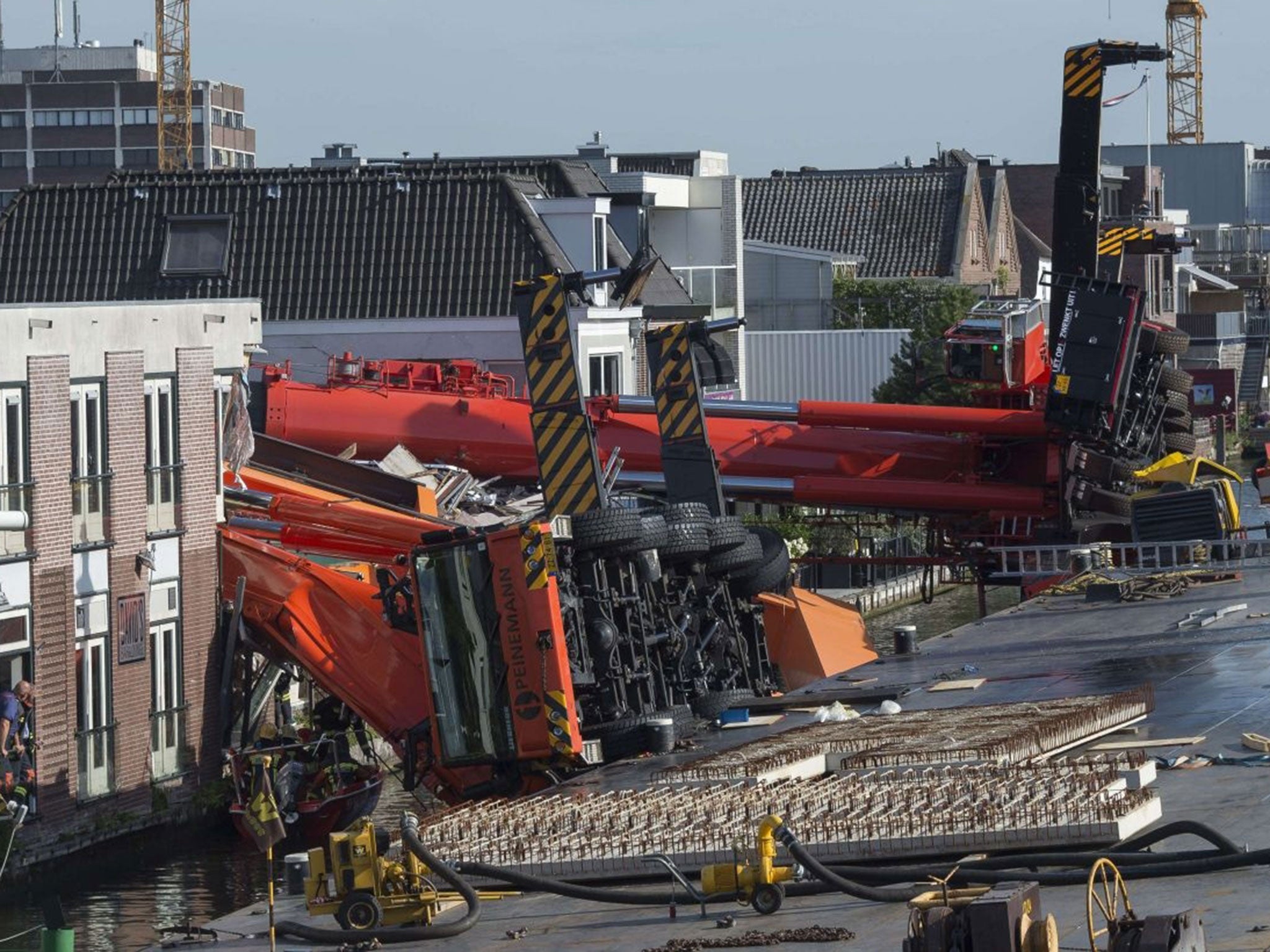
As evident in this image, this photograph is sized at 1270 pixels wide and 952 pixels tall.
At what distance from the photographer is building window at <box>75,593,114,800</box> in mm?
25734

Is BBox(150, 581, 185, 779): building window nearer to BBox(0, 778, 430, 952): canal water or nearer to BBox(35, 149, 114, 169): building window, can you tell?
BBox(0, 778, 430, 952): canal water

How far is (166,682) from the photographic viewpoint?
2788 cm

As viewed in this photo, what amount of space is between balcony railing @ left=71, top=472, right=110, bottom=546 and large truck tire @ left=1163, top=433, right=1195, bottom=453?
18061 millimetres

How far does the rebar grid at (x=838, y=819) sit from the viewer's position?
1510 centimetres

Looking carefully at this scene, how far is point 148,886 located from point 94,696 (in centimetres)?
279

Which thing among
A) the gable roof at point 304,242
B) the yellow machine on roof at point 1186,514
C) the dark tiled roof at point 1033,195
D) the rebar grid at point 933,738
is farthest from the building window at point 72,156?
the rebar grid at point 933,738

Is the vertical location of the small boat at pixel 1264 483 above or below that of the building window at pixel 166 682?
above

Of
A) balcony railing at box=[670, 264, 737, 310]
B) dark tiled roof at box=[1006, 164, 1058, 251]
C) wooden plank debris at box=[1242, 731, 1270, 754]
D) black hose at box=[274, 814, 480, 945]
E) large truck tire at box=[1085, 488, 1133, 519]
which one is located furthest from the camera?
dark tiled roof at box=[1006, 164, 1058, 251]

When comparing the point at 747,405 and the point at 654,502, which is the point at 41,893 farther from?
the point at 747,405

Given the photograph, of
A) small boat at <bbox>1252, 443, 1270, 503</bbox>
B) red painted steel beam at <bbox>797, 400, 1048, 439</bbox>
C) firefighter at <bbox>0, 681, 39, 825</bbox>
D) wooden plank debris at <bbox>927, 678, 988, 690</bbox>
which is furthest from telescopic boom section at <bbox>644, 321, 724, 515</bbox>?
firefighter at <bbox>0, 681, 39, 825</bbox>

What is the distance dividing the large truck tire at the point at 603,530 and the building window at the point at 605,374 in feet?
66.0

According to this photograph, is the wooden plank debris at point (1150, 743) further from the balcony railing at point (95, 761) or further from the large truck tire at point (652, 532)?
the balcony railing at point (95, 761)

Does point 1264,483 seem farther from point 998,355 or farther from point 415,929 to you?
point 415,929

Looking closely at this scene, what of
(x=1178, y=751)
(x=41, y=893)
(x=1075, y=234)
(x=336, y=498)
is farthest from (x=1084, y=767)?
(x=1075, y=234)
